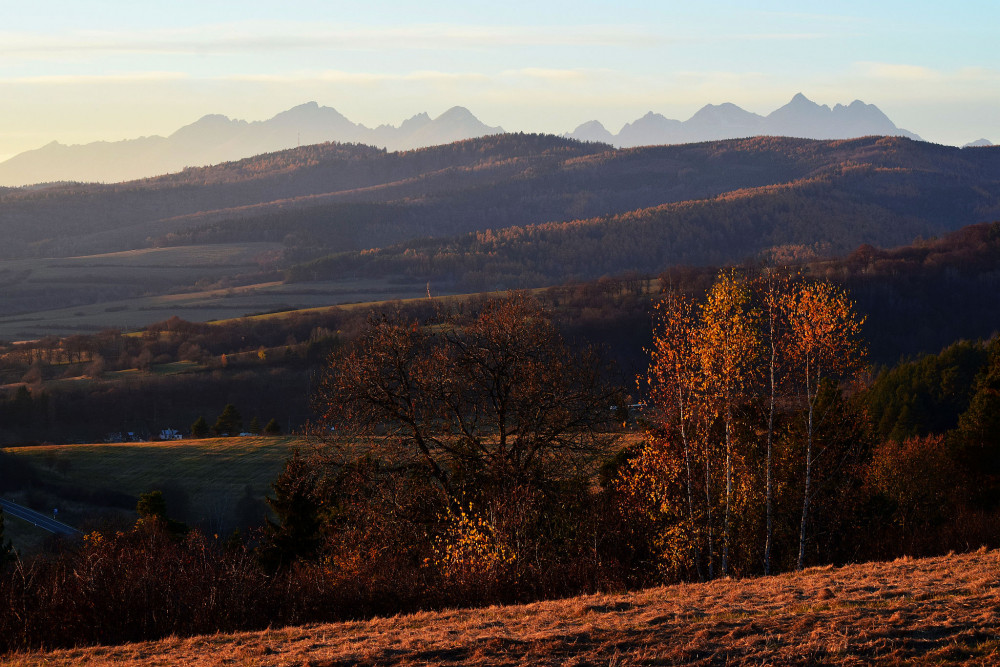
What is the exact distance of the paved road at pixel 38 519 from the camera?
5800 centimetres

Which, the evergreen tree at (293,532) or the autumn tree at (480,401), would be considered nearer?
the autumn tree at (480,401)

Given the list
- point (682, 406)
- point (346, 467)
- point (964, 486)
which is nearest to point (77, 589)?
point (346, 467)

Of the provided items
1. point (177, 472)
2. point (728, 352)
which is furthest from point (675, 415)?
point (177, 472)

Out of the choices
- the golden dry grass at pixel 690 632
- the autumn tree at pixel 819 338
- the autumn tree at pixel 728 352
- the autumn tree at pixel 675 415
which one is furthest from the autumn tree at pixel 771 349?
the golden dry grass at pixel 690 632

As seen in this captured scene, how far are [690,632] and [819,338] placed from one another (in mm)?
12726

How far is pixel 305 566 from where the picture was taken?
87.4 feet

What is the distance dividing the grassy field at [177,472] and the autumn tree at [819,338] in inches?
1652

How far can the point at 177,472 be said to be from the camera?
6906 cm

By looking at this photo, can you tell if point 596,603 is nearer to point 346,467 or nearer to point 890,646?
point 890,646

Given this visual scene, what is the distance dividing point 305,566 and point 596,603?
13518 millimetres

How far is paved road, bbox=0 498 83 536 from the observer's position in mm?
58000

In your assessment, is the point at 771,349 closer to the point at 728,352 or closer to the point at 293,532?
the point at 728,352

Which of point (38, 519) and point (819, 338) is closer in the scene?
point (819, 338)

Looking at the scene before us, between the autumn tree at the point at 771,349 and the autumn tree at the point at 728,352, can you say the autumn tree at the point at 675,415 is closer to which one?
the autumn tree at the point at 728,352
